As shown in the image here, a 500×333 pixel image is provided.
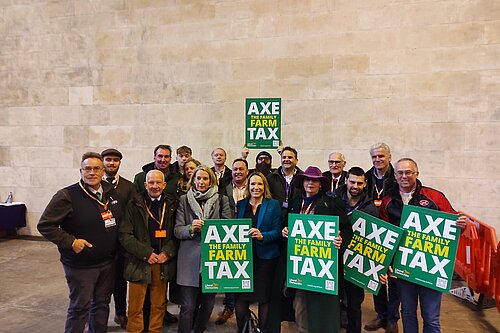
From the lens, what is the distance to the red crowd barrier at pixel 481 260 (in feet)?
14.6

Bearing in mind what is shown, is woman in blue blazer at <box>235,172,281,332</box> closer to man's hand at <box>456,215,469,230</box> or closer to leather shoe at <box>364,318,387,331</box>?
leather shoe at <box>364,318,387,331</box>

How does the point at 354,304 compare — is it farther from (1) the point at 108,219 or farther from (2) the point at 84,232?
(2) the point at 84,232

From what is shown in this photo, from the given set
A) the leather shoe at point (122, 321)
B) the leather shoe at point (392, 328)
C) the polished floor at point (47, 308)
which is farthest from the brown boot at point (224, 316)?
the leather shoe at point (392, 328)

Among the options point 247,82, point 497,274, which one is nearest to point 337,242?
point 497,274

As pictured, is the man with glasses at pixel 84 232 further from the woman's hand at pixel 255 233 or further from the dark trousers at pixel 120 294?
the woman's hand at pixel 255 233

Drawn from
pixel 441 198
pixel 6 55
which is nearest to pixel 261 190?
pixel 441 198

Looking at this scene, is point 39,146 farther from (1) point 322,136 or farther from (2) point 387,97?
(2) point 387,97

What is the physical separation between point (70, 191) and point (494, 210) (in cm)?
628

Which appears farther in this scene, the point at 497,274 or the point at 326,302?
the point at 497,274

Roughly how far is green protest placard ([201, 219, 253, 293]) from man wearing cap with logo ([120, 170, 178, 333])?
1.28 feet

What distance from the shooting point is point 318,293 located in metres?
3.45

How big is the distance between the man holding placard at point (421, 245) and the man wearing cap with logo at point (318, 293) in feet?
1.60

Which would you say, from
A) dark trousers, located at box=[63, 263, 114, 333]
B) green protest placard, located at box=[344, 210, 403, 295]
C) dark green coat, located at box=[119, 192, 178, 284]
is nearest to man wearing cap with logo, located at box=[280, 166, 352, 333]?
green protest placard, located at box=[344, 210, 403, 295]

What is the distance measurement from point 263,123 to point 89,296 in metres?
3.58
